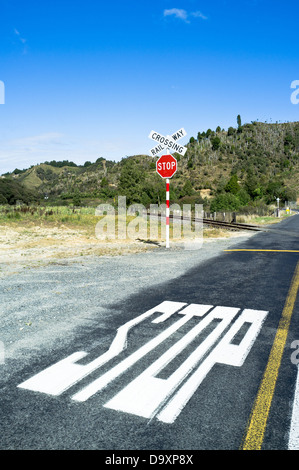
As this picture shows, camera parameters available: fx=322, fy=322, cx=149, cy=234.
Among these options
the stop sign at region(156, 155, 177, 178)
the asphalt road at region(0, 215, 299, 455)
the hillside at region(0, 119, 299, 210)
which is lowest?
the asphalt road at region(0, 215, 299, 455)

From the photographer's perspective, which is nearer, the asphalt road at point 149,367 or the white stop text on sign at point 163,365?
the asphalt road at point 149,367

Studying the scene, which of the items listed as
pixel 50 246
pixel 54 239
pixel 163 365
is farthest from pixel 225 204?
pixel 163 365

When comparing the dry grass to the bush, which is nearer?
the dry grass

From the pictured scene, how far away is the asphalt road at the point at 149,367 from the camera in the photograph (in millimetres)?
2496

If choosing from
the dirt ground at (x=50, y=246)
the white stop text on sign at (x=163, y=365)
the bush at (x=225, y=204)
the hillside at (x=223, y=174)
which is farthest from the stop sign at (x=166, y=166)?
the hillside at (x=223, y=174)

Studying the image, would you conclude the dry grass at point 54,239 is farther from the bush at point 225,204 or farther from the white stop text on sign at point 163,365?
the bush at point 225,204

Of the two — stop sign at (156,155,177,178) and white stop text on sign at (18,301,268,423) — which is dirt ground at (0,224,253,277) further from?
white stop text on sign at (18,301,268,423)

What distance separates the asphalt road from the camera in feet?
8.19

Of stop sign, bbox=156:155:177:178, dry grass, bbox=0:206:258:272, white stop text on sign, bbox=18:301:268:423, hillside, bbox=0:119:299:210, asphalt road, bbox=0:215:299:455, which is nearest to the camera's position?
asphalt road, bbox=0:215:299:455

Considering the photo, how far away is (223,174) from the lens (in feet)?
307

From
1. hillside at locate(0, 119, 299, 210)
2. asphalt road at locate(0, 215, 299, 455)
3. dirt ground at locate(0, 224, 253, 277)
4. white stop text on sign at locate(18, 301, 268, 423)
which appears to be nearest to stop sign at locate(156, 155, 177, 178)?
dirt ground at locate(0, 224, 253, 277)

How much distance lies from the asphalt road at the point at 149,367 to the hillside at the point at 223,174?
4000cm

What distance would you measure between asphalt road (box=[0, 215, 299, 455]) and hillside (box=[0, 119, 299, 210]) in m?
40.0

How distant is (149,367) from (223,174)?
9469cm
